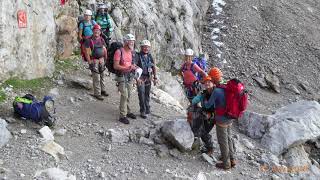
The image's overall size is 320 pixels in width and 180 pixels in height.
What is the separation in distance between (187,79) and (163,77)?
7.09 meters

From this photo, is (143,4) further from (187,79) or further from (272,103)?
(187,79)

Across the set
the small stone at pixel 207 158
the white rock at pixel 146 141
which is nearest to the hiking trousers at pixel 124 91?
the white rock at pixel 146 141

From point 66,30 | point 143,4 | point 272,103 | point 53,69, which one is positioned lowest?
point 272,103

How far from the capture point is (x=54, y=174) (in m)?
8.27

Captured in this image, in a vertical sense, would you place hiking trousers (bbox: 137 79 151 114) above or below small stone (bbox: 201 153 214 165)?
above

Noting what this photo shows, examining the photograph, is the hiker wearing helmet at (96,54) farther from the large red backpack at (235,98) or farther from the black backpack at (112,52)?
the large red backpack at (235,98)

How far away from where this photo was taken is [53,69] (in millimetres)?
13422

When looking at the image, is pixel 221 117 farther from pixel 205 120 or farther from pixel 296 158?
pixel 296 158

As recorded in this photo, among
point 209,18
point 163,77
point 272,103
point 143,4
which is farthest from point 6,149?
point 209,18

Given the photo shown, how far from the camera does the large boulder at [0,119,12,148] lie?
29.4 ft

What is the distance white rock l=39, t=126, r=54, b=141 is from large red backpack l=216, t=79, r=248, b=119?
Result: 412 cm

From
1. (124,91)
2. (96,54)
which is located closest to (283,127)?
(124,91)

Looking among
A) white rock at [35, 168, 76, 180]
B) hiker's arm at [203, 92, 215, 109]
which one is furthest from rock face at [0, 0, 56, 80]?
hiker's arm at [203, 92, 215, 109]

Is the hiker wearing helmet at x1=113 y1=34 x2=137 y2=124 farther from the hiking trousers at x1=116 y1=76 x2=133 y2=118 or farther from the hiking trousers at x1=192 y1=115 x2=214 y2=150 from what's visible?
the hiking trousers at x1=192 y1=115 x2=214 y2=150
